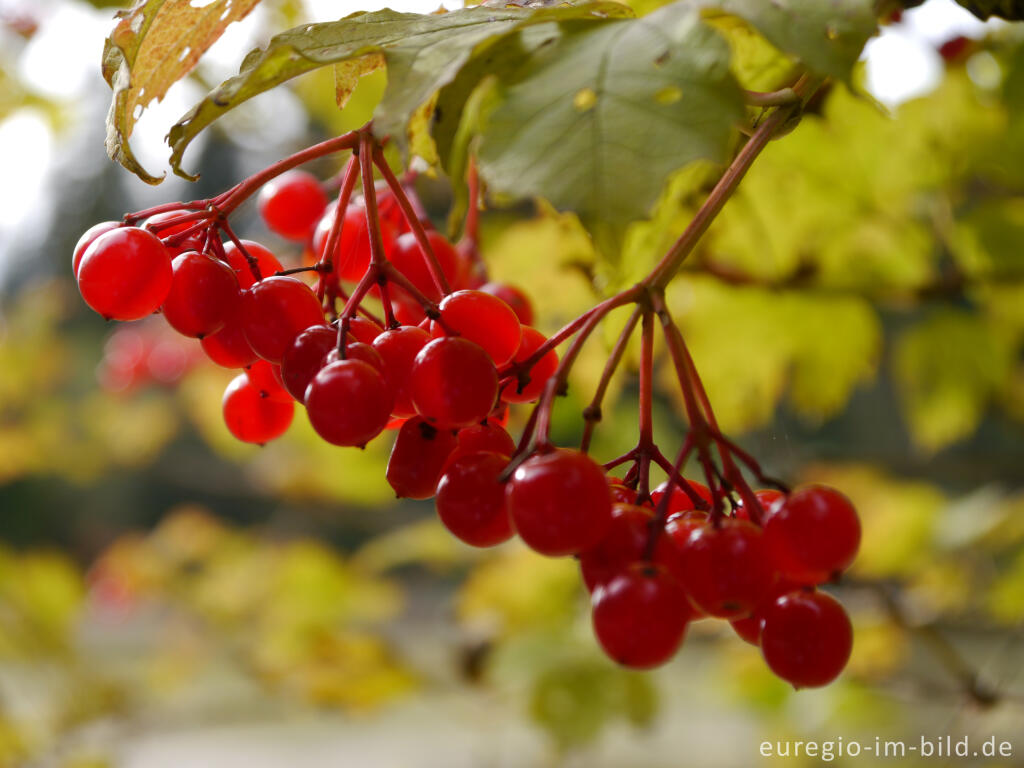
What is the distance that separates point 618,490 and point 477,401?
0.08m

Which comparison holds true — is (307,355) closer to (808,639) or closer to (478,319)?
(478,319)

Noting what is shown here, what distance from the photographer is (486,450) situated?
36 cm

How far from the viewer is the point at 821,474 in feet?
7.02

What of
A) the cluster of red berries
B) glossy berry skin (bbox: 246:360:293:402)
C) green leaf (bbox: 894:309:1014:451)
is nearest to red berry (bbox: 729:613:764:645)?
the cluster of red berries

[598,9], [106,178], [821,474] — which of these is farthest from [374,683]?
[106,178]

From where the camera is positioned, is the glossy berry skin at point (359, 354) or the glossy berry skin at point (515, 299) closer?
the glossy berry skin at point (359, 354)

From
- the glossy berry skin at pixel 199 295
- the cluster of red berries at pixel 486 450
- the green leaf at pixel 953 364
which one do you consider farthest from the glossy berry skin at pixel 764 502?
the green leaf at pixel 953 364

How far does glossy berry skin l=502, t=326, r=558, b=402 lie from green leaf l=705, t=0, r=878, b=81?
0.49 feet

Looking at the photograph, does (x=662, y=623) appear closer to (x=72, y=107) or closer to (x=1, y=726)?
(x=1, y=726)

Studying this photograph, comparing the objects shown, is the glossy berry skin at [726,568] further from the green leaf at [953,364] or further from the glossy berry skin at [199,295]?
the green leaf at [953,364]

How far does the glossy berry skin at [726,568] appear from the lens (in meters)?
0.31

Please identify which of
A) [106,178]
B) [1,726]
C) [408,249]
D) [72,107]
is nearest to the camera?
[408,249]

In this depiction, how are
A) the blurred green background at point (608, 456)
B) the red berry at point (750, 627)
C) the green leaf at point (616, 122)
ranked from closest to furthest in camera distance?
the green leaf at point (616, 122)
the red berry at point (750, 627)
the blurred green background at point (608, 456)

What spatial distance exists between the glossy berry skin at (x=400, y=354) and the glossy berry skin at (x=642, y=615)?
0.11m
